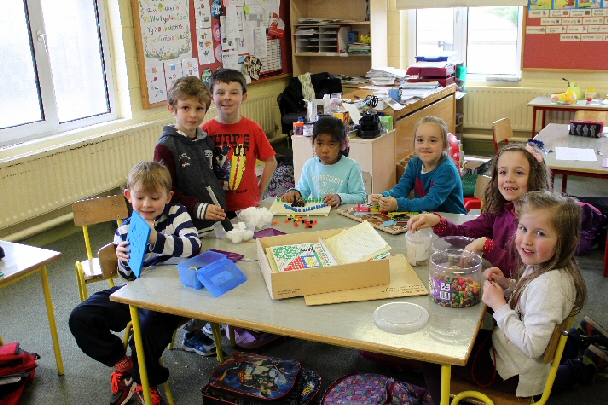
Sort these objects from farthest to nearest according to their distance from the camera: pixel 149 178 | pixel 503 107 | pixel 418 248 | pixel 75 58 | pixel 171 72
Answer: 1. pixel 503 107
2. pixel 171 72
3. pixel 75 58
4. pixel 149 178
5. pixel 418 248

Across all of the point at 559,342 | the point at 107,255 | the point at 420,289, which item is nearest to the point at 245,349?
the point at 107,255

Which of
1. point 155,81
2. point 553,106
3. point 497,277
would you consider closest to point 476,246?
point 497,277

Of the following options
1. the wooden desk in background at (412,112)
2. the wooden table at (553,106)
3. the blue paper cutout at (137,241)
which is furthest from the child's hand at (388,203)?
the wooden table at (553,106)

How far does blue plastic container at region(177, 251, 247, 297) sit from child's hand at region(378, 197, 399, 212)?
2.44ft

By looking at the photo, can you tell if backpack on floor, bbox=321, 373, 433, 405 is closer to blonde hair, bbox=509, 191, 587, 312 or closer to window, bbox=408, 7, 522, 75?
blonde hair, bbox=509, 191, 587, 312

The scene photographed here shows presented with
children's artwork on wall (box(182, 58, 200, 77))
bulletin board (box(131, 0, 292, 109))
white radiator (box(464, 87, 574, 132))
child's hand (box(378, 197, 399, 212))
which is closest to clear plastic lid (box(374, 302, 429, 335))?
child's hand (box(378, 197, 399, 212))

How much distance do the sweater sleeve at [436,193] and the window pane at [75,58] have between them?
2933 mm

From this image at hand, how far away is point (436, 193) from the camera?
2.47 m

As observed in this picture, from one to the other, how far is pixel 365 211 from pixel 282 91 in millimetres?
4303

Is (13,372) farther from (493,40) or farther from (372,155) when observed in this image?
(493,40)

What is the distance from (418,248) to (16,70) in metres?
3.26

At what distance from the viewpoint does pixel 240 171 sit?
2.71m

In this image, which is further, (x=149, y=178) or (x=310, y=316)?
(x=149, y=178)

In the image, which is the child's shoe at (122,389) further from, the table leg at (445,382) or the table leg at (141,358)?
the table leg at (445,382)
